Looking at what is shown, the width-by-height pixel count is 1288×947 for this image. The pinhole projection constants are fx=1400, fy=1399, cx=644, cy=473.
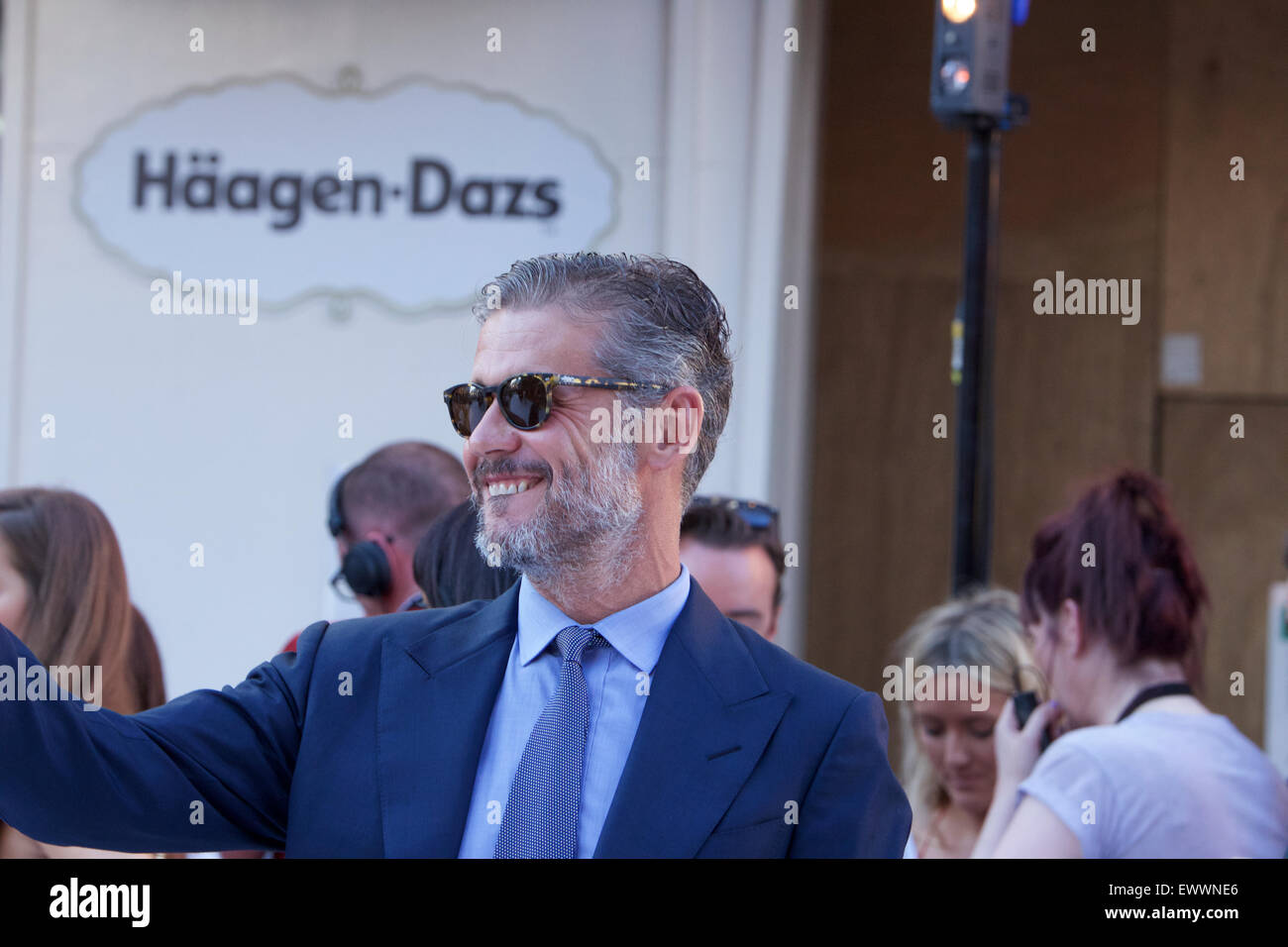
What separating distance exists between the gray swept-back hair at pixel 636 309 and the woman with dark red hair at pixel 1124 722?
1.01 meters

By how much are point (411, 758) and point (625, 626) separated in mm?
302

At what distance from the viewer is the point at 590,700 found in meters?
1.68

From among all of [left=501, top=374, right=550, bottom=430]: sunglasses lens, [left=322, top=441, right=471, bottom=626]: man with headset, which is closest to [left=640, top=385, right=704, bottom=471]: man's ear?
[left=501, top=374, right=550, bottom=430]: sunglasses lens

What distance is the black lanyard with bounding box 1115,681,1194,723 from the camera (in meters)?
2.63

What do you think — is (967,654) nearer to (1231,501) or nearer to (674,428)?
(674,428)

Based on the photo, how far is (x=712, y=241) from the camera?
5.22 metres

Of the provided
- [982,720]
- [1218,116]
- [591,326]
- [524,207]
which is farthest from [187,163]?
[1218,116]

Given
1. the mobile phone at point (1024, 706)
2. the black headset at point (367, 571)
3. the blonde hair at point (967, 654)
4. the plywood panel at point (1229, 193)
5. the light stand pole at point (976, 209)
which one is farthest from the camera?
the plywood panel at point (1229, 193)

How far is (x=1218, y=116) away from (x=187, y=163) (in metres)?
4.49

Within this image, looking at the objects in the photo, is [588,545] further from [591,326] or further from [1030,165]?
[1030,165]

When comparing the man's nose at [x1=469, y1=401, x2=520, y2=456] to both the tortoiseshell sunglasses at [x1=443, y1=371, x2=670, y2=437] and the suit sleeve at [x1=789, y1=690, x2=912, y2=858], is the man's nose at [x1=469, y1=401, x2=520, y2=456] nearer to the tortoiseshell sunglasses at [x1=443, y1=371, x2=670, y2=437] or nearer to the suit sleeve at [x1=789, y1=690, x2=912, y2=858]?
the tortoiseshell sunglasses at [x1=443, y1=371, x2=670, y2=437]

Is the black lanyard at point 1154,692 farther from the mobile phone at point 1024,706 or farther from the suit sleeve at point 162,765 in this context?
the suit sleeve at point 162,765

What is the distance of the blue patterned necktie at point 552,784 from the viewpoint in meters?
1.59

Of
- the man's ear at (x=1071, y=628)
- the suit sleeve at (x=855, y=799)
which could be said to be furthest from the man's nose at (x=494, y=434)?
the man's ear at (x=1071, y=628)
